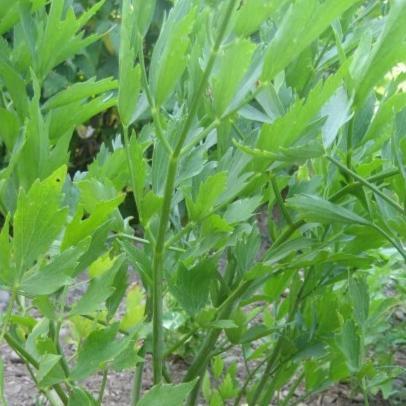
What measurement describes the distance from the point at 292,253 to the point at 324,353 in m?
0.24

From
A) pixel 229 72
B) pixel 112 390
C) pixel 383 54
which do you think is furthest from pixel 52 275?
pixel 112 390

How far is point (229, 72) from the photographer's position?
74 centimetres

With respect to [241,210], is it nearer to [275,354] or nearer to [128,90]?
[128,90]

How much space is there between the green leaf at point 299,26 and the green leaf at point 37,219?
0.23 m

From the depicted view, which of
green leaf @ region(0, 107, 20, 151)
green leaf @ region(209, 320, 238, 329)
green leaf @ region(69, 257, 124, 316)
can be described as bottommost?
green leaf @ region(209, 320, 238, 329)

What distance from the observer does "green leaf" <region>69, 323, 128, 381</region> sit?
887 millimetres

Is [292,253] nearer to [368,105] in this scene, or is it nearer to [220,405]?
[368,105]

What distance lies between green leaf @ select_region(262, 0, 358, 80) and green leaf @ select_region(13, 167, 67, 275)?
0.76ft

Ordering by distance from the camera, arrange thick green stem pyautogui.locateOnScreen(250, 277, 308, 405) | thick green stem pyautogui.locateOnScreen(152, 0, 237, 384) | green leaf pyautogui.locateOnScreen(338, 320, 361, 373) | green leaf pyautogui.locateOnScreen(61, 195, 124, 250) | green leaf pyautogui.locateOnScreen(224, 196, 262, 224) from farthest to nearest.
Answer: thick green stem pyautogui.locateOnScreen(250, 277, 308, 405) < green leaf pyautogui.locateOnScreen(338, 320, 361, 373) < green leaf pyautogui.locateOnScreen(224, 196, 262, 224) < green leaf pyautogui.locateOnScreen(61, 195, 124, 250) < thick green stem pyautogui.locateOnScreen(152, 0, 237, 384)

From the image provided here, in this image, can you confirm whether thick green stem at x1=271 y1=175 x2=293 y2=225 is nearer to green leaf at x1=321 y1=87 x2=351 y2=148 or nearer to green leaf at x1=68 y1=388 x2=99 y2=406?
green leaf at x1=321 y1=87 x2=351 y2=148

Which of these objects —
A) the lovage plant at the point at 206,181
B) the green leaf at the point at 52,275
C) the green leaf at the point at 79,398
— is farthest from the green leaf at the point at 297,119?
the green leaf at the point at 79,398

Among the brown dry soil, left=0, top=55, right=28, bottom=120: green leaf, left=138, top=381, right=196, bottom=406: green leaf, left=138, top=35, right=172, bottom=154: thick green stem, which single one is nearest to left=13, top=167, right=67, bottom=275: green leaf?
left=138, top=35, right=172, bottom=154: thick green stem

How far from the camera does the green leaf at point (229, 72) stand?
0.73 m

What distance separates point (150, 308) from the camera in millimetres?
1156
